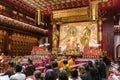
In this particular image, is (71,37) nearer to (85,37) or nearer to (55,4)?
(85,37)

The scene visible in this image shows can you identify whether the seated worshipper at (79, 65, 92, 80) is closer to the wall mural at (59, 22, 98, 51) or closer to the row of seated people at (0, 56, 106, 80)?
the row of seated people at (0, 56, 106, 80)

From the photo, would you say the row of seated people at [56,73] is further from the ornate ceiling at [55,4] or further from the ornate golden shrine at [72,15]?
the ornate golden shrine at [72,15]

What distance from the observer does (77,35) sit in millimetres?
16844

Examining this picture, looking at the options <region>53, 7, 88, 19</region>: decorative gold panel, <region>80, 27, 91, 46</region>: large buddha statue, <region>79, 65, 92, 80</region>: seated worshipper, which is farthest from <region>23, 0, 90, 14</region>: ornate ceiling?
<region>79, 65, 92, 80</region>: seated worshipper

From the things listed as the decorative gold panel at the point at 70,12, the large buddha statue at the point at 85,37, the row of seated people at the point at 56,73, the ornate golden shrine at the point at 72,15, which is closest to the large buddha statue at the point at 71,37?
the large buddha statue at the point at 85,37

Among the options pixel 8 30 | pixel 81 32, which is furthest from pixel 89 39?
pixel 8 30

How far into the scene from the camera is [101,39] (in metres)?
15.6

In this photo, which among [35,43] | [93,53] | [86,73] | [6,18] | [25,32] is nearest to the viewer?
[86,73]

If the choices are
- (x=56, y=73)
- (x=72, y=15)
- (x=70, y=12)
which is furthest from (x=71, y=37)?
(x=56, y=73)

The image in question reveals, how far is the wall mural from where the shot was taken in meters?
16.1

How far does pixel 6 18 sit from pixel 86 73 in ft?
36.8

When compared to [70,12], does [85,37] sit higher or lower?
lower

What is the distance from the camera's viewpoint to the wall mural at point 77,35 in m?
16.1

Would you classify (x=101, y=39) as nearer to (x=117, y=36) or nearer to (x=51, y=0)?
(x=117, y=36)
